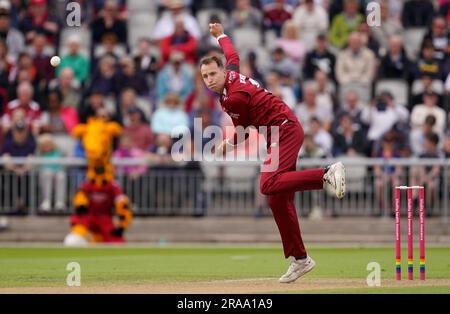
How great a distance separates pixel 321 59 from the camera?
87.1ft

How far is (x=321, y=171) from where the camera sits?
45.2 feet

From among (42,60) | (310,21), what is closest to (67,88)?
(42,60)

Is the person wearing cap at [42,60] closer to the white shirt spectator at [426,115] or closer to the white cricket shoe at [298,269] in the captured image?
the white shirt spectator at [426,115]

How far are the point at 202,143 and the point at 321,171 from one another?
10864 mm

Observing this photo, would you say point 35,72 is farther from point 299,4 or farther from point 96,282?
point 96,282

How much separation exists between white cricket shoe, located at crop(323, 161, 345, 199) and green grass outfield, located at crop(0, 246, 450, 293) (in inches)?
43.1

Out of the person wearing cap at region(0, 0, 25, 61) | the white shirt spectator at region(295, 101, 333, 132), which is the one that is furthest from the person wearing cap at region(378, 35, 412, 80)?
the person wearing cap at region(0, 0, 25, 61)

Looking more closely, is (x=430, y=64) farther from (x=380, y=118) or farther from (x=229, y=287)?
(x=229, y=287)

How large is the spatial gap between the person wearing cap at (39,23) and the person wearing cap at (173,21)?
233 centimetres

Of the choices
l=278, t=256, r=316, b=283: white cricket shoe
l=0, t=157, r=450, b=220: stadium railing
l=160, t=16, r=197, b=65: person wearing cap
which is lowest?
l=278, t=256, r=316, b=283: white cricket shoe

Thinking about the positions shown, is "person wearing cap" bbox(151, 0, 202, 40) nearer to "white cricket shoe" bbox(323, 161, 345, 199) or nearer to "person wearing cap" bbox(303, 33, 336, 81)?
"person wearing cap" bbox(303, 33, 336, 81)

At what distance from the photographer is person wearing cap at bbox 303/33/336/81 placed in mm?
26469

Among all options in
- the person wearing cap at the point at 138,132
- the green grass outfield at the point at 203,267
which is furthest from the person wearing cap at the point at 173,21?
the green grass outfield at the point at 203,267
